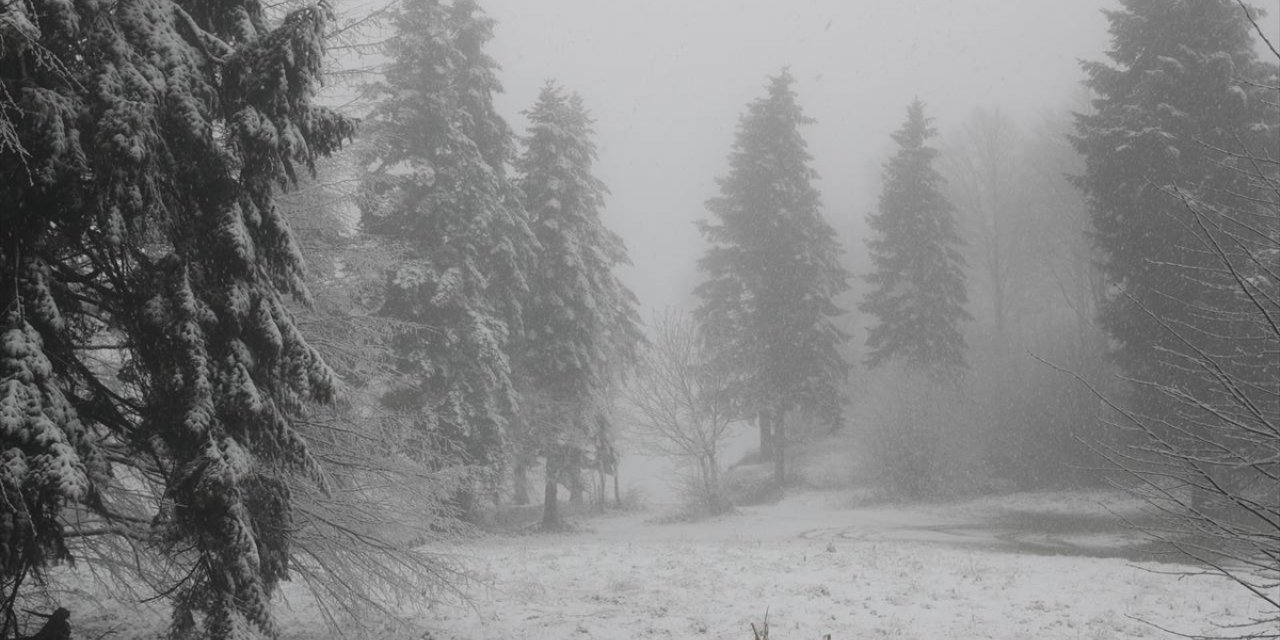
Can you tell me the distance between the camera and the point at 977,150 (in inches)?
1412

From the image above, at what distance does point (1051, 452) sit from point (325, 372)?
82.4 feet

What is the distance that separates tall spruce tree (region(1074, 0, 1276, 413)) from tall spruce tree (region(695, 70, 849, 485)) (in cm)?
993

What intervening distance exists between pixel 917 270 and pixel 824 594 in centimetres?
1991

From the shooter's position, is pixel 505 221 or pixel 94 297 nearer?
pixel 94 297

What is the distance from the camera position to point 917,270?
27.3 m

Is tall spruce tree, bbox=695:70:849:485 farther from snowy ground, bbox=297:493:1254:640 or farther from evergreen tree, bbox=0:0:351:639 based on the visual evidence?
evergreen tree, bbox=0:0:351:639

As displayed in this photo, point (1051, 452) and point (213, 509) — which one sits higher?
point (213, 509)

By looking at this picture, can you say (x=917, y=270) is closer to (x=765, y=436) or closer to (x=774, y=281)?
(x=774, y=281)

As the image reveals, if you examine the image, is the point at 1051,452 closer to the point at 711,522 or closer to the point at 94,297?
the point at 711,522

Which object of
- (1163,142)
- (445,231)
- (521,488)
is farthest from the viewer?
(521,488)

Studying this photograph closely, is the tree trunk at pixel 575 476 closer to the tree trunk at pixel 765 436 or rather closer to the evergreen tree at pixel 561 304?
the evergreen tree at pixel 561 304

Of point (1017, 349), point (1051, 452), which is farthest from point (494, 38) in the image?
point (1017, 349)

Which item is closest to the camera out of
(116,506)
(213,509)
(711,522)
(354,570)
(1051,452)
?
(213,509)

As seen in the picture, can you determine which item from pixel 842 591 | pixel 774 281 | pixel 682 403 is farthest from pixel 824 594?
pixel 774 281
